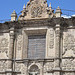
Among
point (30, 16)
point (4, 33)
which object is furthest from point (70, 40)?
point (4, 33)

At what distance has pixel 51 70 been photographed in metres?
21.4

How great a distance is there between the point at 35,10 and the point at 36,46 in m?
3.36

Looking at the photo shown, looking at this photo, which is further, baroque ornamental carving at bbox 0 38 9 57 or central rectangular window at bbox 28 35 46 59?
baroque ornamental carving at bbox 0 38 9 57

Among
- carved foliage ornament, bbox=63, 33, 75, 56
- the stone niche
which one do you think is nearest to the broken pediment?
the stone niche

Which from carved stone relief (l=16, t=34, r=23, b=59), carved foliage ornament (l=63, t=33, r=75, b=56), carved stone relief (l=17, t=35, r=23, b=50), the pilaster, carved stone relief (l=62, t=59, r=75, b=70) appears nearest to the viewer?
carved stone relief (l=62, t=59, r=75, b=70)

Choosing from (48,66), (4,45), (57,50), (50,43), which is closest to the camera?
(57,50)

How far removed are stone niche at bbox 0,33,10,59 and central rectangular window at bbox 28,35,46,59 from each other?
2.00m

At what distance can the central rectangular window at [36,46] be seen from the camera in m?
22.6

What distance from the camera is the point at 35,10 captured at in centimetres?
2352

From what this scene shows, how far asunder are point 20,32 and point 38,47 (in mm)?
2168

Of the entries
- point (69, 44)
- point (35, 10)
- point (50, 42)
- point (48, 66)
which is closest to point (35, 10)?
point (35, 10)

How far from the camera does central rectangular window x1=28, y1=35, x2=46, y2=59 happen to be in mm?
22562

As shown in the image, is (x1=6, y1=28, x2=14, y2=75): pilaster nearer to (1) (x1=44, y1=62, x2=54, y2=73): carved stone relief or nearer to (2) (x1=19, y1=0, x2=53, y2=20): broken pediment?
(2) (x1=19, y1=0, x2=53, y2=20): broken pediment

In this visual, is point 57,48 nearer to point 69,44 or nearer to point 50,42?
point 50,42
